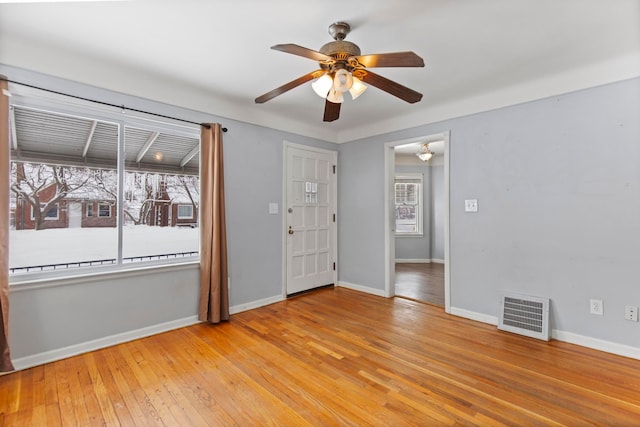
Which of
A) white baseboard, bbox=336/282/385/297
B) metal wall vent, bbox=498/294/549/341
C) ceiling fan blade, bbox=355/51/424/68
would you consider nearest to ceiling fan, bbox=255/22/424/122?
ceiling fan blade, bbox=355/51/424/68

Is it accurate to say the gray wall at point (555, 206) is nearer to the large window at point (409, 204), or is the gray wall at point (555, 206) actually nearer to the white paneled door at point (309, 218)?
the white paneled door at point (309, 218)

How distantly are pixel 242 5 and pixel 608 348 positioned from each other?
12.8 feet

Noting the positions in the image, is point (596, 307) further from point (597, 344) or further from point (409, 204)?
point (409, 204)

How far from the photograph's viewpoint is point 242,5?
6.04 ft

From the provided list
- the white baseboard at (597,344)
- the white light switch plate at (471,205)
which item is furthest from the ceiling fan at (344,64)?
the white baseboard at (597,344)

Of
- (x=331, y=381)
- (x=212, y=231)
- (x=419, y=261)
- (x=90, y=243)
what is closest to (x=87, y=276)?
(x=90, y=243)

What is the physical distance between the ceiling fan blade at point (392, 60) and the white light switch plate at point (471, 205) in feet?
6.74

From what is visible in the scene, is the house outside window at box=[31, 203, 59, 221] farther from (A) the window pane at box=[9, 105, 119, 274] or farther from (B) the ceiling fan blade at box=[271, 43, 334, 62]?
A: (B) the ceiling fan blade at box=[271, 43, 334, 62]

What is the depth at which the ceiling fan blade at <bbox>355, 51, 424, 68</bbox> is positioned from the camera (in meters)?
1.73

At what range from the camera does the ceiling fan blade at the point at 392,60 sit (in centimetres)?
173

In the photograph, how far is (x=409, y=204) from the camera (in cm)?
702

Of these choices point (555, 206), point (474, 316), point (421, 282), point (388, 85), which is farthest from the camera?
point (421, 282)

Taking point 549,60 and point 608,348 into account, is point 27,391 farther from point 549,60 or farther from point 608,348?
point 549,60

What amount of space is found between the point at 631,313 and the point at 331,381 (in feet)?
8.41
